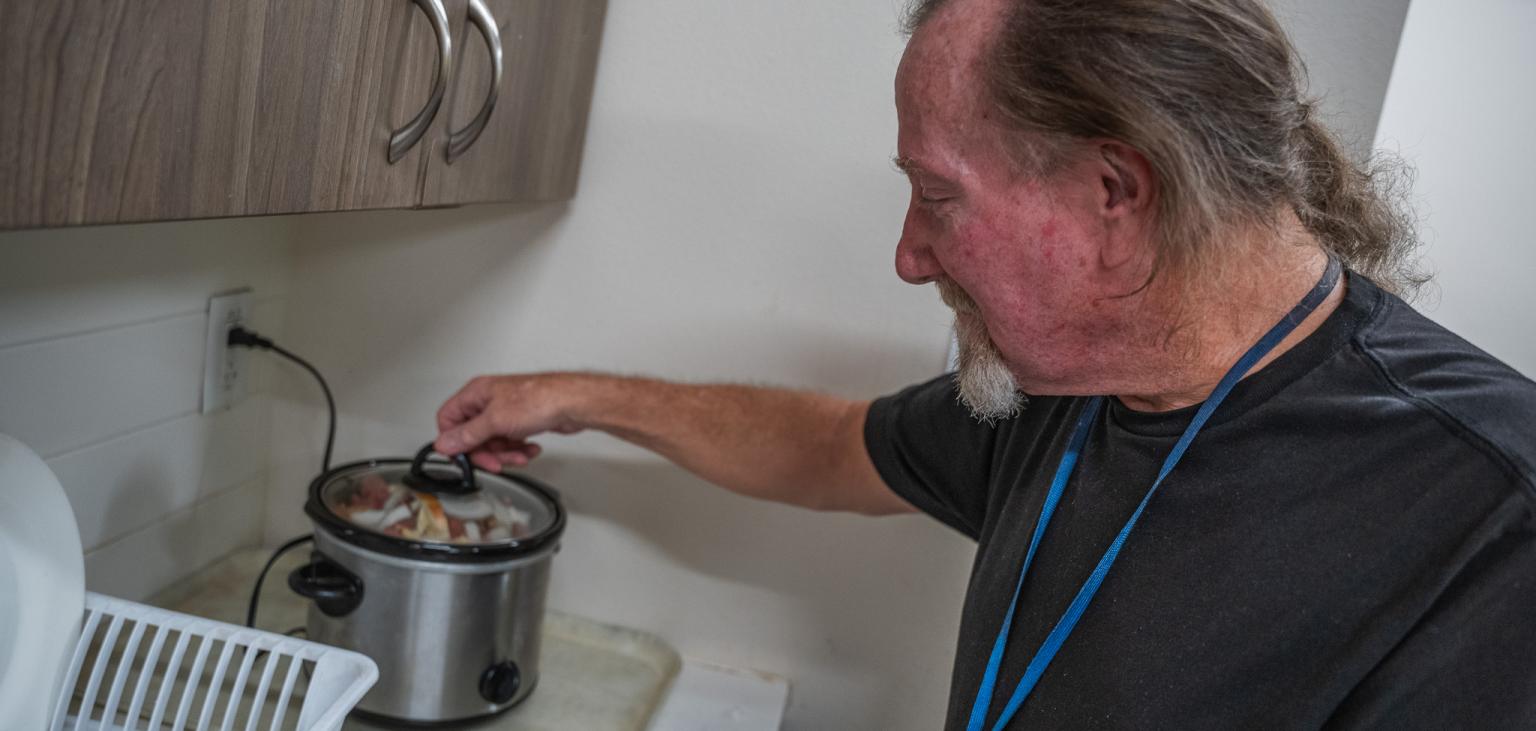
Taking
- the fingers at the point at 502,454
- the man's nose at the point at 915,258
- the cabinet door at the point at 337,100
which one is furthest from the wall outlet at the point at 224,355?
the man's nose at the point at 915,258

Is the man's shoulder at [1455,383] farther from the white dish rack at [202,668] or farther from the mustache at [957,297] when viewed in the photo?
the white dish rack at [202,668]

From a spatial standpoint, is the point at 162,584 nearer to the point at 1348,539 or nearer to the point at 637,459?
the point at 637,459

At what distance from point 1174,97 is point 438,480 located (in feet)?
2.51

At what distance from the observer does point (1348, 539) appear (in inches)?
29.4

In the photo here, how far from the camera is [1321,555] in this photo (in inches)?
29.6

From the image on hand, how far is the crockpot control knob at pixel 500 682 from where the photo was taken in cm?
112

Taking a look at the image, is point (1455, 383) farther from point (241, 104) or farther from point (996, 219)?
point (241, 104)

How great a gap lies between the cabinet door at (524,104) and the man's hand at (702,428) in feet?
0.69

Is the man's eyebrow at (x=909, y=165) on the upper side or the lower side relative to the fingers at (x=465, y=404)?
upper

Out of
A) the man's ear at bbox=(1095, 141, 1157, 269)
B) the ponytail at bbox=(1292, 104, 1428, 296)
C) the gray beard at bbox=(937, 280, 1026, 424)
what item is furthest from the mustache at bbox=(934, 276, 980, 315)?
the ponytail at bbox=(1292, 104, 1428, 296)

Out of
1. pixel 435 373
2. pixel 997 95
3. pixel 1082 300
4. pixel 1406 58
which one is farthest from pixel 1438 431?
pixel 435 373

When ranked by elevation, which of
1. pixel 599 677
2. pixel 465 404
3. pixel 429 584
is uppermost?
pixel 465 404

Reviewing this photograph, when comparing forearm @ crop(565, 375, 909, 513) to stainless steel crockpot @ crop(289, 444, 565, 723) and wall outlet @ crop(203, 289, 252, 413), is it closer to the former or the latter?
stainless steel crockpot @ crop(289, 444, 565, 723)

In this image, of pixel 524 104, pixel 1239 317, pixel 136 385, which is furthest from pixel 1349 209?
pixel 136 385
